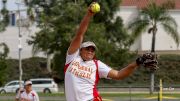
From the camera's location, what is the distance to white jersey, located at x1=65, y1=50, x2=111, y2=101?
684cm

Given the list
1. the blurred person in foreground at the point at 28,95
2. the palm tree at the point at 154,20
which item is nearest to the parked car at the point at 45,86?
the palm tree at the point at 154,20

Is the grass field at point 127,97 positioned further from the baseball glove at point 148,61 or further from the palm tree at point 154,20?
the baseball glove at point 148,61

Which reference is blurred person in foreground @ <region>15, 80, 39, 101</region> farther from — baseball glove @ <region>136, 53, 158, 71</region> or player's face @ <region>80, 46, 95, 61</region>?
baseball glove @ <region>136, 53, 158, 71</region>

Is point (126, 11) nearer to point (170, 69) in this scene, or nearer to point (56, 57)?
point (170, 69)

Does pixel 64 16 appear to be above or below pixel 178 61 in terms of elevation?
above

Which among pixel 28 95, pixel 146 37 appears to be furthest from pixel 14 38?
pixel 28 95

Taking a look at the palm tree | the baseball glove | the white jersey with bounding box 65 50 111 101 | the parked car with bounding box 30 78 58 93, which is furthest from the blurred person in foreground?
the palm tree

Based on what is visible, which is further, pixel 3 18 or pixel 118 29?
pixel 3 18

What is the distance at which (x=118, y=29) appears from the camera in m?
57.8

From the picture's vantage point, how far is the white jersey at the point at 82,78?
6.84m

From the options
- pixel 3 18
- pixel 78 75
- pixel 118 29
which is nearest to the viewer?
pixel 78 75

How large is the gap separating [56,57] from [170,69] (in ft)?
49.3

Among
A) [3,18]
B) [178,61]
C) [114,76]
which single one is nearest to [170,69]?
[178,61]

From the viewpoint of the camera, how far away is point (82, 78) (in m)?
6.85
